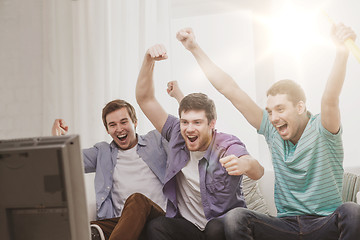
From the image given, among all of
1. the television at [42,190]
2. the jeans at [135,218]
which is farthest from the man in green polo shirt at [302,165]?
the television at [42,190]

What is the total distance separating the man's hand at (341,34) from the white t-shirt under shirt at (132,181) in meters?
1.13

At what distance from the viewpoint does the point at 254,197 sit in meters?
2.30

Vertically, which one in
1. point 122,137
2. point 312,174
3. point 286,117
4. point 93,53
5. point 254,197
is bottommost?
point 254,197

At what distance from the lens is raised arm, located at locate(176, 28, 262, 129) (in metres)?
1.88

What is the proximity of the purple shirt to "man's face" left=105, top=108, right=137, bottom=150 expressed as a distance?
36cm

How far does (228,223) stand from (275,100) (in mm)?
588

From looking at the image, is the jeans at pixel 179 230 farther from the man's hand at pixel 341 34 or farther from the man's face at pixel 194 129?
the man's hand at pixel 341 34

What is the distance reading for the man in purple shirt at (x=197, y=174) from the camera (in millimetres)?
1745

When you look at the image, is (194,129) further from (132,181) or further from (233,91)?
(132,181)

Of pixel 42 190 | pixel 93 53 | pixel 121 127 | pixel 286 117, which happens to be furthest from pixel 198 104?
pixel 93 53

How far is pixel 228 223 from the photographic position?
158 cm

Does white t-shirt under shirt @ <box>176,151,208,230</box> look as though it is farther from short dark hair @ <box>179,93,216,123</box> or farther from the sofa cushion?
the sofa cushion

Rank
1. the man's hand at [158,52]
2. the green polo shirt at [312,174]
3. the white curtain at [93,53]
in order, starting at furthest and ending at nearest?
the white curtain at [93,53]
the man's hand at [158,52]
the green polo shirt at [312,174]

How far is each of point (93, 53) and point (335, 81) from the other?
2.12 m
